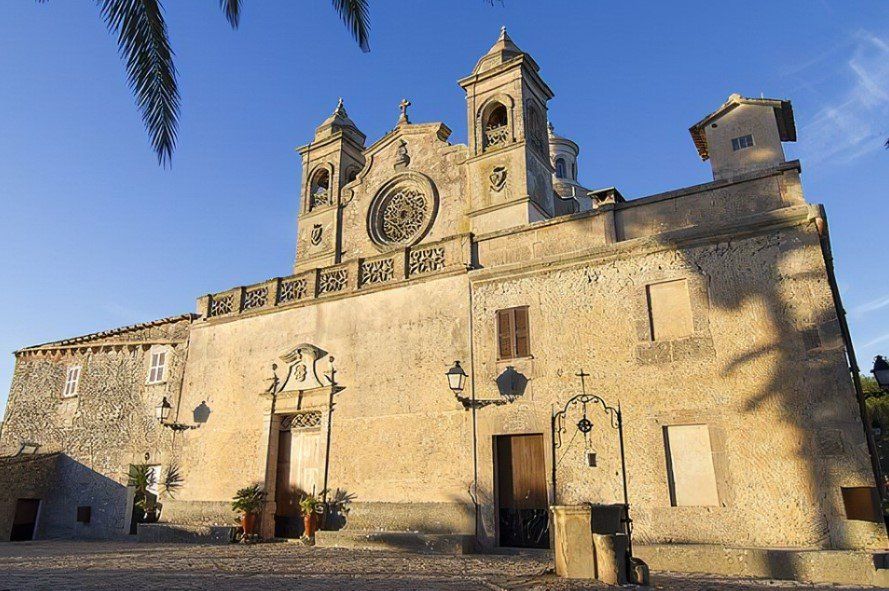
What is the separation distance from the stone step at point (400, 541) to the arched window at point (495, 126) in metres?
10.4

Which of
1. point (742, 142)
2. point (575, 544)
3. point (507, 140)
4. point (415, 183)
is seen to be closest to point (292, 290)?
point (415, 183)

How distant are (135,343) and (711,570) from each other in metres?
16.6

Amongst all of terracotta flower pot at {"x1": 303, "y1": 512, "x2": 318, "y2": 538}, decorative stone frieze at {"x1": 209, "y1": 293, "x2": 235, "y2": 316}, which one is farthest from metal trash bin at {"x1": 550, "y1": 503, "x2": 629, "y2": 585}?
decorative stone frieze at {"x1": 209, "y1": 293, "x2": 235, "y2": 316}

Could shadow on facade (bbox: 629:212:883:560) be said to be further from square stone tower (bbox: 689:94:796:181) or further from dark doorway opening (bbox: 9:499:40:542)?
dark doorway opening (bbox: 9:499:40:542)

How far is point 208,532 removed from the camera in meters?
13.9

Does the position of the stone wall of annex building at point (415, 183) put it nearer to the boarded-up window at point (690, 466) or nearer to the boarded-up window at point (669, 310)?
→ the boarded-up window at point (669, 310)

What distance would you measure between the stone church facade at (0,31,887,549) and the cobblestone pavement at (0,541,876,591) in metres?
1.67

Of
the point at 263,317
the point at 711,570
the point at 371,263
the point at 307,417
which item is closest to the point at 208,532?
the point at 307,417

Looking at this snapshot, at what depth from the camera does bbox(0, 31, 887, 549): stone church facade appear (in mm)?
9516

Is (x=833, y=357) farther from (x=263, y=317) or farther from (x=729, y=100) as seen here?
(x=263, y=317)

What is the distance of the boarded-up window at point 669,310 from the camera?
10.6m

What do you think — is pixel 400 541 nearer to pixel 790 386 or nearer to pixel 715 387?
pixel 715 387

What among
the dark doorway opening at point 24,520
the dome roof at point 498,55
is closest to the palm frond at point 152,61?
the dome roof at point 498,55

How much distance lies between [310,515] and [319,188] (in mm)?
12204
